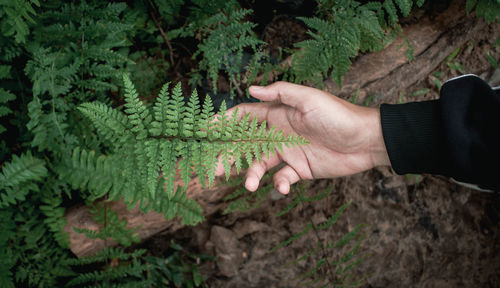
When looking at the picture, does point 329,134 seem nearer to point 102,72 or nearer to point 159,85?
point 159,85

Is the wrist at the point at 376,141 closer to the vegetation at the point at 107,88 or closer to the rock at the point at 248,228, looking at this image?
the vegetation at the point at 107,88

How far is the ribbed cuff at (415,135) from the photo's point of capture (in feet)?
8.59

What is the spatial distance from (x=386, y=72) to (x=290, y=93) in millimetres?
1596

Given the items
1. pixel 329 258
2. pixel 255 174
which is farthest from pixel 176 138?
pixel 329 258

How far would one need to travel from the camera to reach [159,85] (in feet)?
10.7

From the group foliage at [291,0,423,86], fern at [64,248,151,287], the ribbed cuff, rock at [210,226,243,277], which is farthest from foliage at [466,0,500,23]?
fern at [64,248,151,287]

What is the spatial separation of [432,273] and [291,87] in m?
3.59

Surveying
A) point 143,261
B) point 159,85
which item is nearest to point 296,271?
point 143,261

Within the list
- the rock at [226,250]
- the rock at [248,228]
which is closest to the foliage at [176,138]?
the rock at [226,250]

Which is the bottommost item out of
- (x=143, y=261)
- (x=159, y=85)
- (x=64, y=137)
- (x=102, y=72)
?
(x=143, y=261)

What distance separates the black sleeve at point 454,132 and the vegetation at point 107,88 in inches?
30.2

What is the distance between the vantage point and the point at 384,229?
390 cm

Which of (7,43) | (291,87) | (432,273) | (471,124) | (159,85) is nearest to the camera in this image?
(471,124)

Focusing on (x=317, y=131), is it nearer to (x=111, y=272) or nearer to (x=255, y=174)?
(x=255, y=174)
